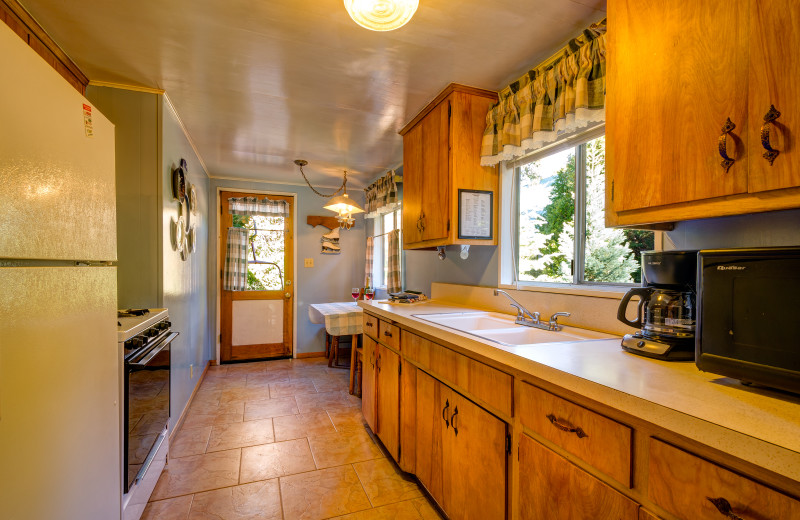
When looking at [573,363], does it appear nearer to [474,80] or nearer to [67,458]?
[67,458]

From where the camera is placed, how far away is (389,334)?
2.27 m

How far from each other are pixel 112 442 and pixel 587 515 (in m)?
1.56

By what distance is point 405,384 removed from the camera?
6.67ft

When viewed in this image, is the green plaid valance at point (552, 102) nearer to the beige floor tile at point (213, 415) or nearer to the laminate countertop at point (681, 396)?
the laminate countertop at point (681, 396)

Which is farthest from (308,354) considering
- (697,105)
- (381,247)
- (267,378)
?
(697,105)

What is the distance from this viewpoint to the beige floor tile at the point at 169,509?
1797mm

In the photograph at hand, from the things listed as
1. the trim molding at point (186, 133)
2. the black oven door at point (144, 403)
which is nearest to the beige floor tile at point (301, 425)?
the black oven door at point (144, 403)

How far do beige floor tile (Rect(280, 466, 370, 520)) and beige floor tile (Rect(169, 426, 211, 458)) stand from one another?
766 millimetres

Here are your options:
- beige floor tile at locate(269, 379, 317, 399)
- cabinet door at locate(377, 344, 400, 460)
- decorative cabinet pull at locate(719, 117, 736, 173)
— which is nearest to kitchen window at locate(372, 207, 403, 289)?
beige floor tile at locate(269, 379, 317, 399)

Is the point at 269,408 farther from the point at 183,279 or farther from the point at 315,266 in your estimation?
the point at 315,266

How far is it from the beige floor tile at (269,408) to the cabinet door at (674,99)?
290 centimetres

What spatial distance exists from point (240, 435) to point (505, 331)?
83.2 inches

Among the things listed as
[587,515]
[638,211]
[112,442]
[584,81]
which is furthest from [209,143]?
[587,515]

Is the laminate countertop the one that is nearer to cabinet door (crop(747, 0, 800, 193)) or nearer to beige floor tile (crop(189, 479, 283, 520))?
cabinet door (crop(747, 0, 800, 193))
